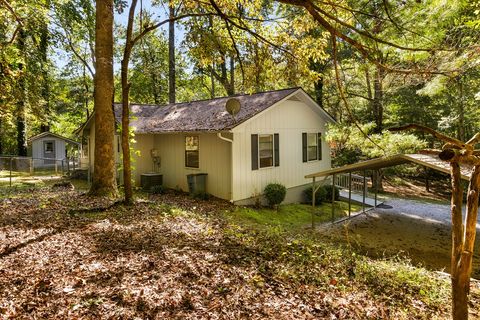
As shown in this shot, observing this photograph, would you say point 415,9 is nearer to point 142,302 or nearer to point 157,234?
point 157,234

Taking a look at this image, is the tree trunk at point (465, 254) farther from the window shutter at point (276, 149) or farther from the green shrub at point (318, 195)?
the green shrub at point (318, 195)

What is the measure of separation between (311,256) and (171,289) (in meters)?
2.29

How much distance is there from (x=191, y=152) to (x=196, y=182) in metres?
1.47

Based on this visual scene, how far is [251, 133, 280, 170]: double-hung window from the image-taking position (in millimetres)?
11656

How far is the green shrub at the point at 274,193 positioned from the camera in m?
11.8

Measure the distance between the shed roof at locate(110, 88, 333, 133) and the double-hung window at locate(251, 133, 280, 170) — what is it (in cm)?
122

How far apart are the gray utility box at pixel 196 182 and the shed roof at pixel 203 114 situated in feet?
5.78

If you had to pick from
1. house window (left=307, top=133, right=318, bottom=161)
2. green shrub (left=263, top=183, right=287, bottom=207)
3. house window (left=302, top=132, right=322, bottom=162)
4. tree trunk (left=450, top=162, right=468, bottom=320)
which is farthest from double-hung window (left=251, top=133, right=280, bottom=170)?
tree trunk (left=450, top=162, right=468, bottom=320)

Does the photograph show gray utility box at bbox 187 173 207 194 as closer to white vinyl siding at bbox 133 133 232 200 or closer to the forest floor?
white vinyl siding at bbox 133 133 232 200

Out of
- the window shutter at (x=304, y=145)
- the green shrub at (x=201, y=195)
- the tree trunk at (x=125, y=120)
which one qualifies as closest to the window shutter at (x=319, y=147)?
the window shutter at (x=304, y=145)

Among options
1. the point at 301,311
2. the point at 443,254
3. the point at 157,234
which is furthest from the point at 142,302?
the point at 443,254

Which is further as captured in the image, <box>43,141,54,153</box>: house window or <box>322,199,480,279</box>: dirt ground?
<box>43,141,54,153</box>: house window

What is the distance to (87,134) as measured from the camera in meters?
16.9

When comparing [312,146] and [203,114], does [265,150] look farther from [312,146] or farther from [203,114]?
[312,146]
